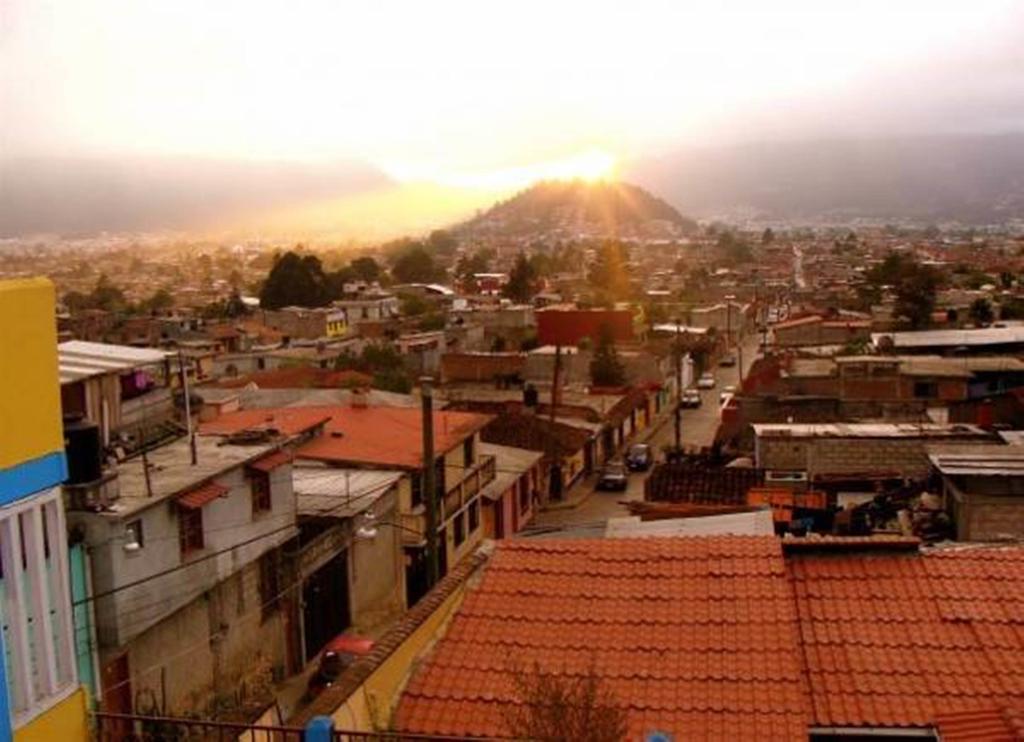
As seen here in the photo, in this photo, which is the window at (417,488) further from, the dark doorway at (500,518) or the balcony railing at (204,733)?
the balcony railing at (204,733)

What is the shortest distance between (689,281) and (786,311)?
23.9 metres

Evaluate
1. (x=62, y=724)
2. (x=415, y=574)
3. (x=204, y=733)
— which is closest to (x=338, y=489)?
(x=415, y=574)

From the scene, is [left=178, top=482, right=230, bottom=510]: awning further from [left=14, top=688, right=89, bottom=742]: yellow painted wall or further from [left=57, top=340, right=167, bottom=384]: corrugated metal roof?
[left=14, top=688, right=89, bottom=742]: yellow painted wall

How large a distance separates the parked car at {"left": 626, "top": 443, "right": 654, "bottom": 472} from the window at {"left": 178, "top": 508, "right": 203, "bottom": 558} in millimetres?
17247

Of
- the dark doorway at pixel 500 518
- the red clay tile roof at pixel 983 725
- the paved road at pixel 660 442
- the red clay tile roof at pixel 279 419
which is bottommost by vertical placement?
the paved road at pixel 660 442

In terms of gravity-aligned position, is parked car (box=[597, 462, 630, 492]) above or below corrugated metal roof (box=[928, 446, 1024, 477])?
below

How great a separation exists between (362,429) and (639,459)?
1096cm

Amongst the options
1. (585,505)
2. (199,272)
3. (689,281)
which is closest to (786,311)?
(689,281)

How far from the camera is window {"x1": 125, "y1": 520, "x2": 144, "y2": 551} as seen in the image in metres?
11.1

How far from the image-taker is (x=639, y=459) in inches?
1137

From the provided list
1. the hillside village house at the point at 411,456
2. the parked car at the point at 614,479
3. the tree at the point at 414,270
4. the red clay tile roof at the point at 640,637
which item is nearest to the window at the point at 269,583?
the hillside village house at the point at 411,456

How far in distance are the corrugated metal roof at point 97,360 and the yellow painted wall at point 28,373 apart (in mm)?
7406

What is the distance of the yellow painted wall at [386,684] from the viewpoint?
5.75 meters

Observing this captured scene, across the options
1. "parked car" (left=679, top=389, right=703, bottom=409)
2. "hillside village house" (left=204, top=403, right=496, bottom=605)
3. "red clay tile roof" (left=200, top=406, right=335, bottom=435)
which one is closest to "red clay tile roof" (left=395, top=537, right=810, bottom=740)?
"hillside village house" (left=204, top=403, right=496, bottom=605)
